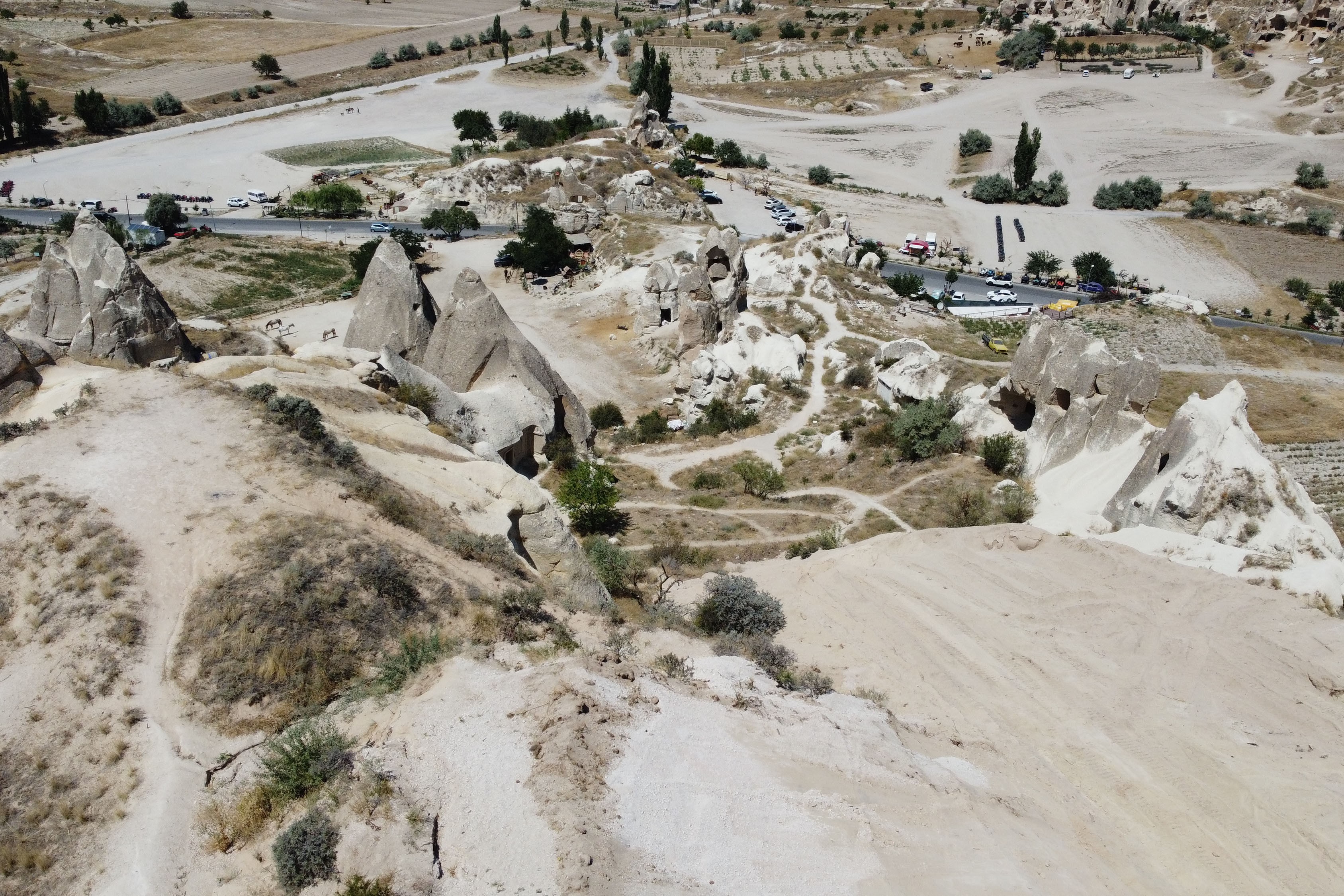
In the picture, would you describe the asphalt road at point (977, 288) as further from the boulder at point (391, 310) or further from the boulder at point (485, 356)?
the boulder at point (391, 310)

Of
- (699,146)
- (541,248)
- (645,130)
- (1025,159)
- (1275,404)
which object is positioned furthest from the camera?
(699,146)

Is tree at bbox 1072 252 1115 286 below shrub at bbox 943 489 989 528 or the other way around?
below

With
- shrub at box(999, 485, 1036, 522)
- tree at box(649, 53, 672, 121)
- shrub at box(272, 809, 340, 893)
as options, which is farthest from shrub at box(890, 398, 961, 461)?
tree at box(649, 53, 672, 121)

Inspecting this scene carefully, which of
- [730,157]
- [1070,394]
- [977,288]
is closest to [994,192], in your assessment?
[730,157]

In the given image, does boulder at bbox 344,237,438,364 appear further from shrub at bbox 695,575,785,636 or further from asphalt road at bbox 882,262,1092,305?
asphalt road at bbox 882,262,1092,305

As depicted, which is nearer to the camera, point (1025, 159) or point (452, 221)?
point (452, 221)

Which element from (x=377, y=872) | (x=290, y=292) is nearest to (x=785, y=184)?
(x=290, y=292)

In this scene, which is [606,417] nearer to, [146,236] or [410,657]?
[410,657]
